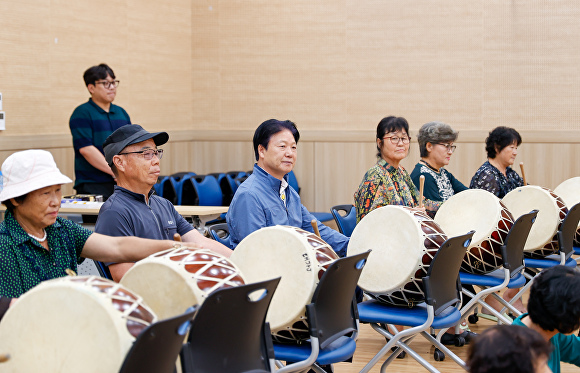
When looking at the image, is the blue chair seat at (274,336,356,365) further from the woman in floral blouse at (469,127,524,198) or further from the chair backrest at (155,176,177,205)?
the chair backrest at (155,176,177,205)

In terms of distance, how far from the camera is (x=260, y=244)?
2641 mm

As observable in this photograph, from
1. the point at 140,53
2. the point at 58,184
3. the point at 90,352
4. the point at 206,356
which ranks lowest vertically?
the point at 206,356

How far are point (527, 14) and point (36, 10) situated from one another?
4454 mm

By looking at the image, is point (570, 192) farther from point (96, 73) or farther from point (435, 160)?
point (96, 73)

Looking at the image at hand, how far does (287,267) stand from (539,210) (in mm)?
2396

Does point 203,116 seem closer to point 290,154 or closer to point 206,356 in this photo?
point 290,154

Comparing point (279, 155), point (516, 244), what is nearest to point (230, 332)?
point (279, 155)

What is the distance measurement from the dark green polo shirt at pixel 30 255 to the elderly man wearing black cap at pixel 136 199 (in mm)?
376

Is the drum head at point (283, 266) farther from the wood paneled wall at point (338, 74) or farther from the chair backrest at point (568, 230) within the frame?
the wood paneled wall at point (338, 74)

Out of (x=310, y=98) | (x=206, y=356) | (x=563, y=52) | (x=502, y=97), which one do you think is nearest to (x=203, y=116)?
(x=310, y=98)

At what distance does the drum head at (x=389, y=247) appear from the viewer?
3143mm

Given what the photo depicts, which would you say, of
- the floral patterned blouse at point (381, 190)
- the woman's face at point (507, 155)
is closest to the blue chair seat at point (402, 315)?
the floral patterned blouse at point (381, 190)

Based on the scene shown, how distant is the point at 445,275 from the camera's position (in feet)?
10.6

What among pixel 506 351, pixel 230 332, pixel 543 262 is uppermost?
pixel 506 351
